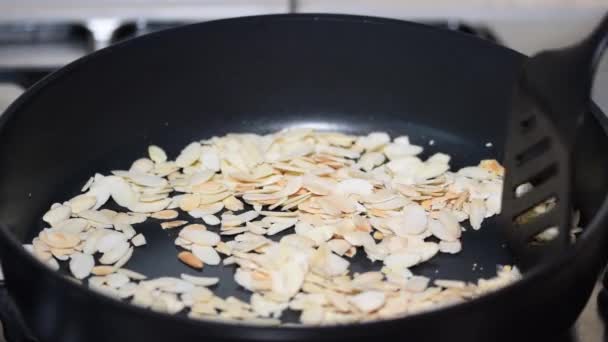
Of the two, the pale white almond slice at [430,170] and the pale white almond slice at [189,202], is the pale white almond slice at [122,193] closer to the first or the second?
the pale white almond slice at [189,202]

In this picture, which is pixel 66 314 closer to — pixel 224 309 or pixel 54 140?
pixel 224 309

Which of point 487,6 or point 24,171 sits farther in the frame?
point 487,6

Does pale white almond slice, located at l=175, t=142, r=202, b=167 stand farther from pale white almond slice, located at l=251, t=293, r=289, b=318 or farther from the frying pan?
pale white almond slice, located at l=251, t=293, r=289, b=318

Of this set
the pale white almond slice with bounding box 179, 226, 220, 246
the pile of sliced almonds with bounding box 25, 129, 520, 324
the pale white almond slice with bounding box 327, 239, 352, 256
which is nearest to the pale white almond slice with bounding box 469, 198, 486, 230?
the pile of sliced almonds with bounding box 25, 129, 520, 324

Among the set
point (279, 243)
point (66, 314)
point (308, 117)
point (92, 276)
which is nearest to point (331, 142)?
point (308, 117)

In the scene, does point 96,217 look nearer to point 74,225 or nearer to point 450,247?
point 74,225

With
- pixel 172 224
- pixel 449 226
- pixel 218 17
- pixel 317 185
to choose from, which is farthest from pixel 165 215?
pixel 218 17

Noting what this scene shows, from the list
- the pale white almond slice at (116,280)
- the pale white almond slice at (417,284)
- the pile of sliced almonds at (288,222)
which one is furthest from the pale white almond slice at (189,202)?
the pale white almond slice at (417,284)
